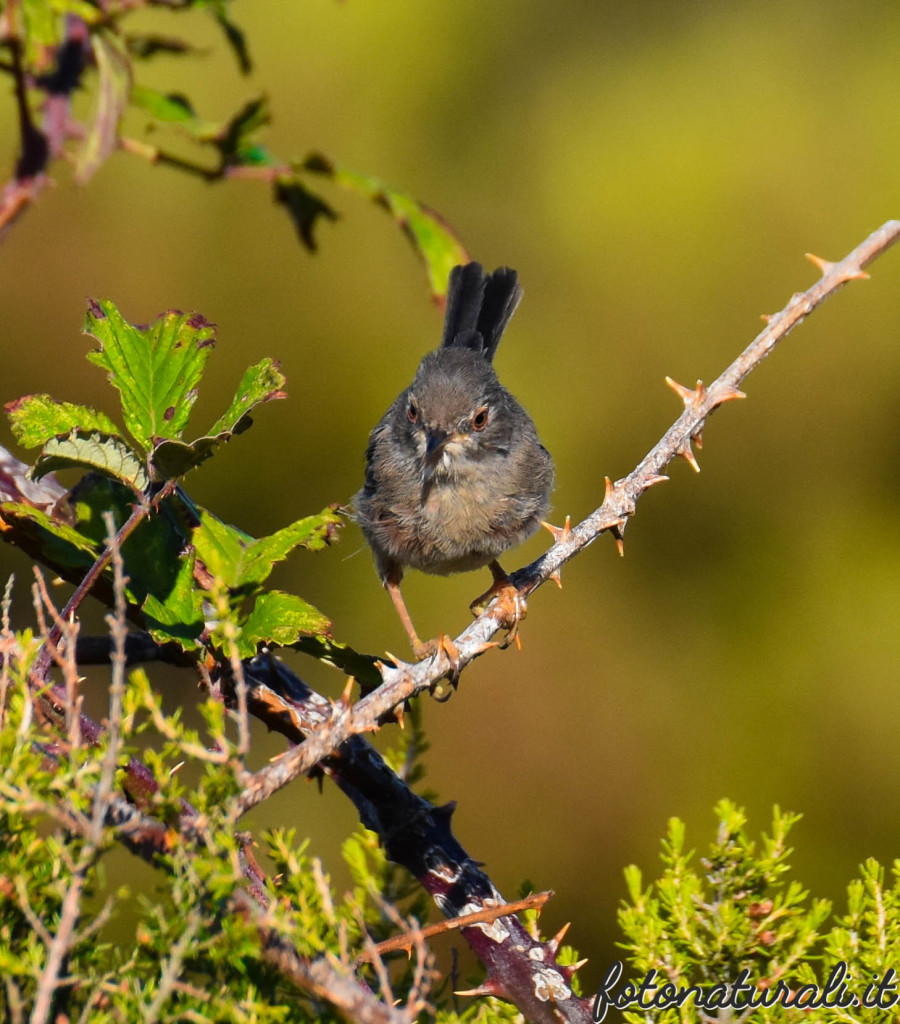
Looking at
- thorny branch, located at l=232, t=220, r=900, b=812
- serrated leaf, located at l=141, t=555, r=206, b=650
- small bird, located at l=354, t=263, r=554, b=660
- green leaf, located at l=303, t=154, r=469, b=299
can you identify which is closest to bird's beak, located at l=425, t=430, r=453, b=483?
small bird, located at l=354, t=263, r=554, b=660

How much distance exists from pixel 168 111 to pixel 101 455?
1156 mm

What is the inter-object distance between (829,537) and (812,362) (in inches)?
33.7

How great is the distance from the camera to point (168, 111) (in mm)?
2697

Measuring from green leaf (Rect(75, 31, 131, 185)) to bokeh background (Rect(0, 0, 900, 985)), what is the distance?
3.09 meters

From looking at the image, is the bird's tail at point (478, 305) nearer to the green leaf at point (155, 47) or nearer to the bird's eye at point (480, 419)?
the bird's eye at point (480, 419)

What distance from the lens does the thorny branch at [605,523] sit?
5.11 ft

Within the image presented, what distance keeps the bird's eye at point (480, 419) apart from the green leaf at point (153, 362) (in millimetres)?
1912

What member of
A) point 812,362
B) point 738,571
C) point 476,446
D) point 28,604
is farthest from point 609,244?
point 28,604

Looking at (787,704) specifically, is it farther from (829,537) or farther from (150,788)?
(150,788)

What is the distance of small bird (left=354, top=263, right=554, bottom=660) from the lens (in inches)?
149

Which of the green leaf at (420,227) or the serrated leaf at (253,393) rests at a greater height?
the green leaf at (420,227)

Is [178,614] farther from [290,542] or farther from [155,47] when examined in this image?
[155,47]

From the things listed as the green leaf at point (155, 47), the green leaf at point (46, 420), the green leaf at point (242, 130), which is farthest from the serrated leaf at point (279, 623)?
the green leaf at point (155, 47)

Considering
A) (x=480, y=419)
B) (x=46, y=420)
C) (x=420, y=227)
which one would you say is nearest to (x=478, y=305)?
(x=480, y=419)
